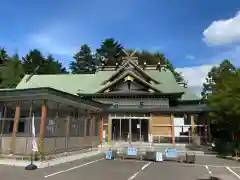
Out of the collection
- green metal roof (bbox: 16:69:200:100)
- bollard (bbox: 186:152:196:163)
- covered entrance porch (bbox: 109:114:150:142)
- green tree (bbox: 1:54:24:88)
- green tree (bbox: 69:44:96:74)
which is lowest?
bollard (bbox: 186:152:196:163)

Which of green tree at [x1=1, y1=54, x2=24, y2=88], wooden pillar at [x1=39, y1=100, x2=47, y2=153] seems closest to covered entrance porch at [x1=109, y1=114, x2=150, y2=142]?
wooden pillar at [x1=39, y1=100, x2=47, y2=153]

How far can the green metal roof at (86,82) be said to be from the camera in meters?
34.3

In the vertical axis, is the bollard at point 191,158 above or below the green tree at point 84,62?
below

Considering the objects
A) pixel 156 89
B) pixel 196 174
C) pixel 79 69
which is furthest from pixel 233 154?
pixel 79 69

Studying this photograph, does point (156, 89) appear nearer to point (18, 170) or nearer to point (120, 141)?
point (120, 141)

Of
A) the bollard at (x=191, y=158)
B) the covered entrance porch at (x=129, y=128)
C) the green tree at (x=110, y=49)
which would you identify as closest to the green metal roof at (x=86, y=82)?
the covered entrance porch at (x=129, y=128)

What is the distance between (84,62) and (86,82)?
50.9m

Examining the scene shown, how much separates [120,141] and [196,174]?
57.7 ft

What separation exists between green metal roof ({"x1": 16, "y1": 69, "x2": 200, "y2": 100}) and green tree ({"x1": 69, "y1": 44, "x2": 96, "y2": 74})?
1813 inches

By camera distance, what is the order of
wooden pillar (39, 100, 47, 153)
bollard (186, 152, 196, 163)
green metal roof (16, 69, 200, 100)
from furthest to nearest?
green metal roof (16, 69, 200, 100)
bollard (186, 152, 196, 163)
wooden pillar (39, 100, 47, 153)

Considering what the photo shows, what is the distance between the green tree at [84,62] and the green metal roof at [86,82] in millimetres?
46043

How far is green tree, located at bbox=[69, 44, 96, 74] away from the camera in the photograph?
87.3 m

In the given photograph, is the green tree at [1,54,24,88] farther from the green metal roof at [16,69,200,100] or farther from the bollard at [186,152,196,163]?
the bollard at [186,152,196,163]

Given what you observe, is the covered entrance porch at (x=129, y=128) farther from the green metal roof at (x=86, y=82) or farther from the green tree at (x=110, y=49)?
the green tree at (x=110, y=49)
